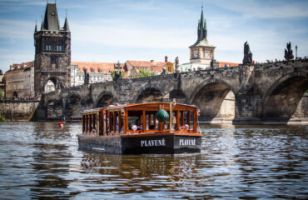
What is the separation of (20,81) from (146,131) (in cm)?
14867

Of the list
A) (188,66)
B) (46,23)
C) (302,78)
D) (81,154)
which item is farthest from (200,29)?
(81,154)

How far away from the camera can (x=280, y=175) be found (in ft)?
62.9

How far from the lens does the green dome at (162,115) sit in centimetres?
2472

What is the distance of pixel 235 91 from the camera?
7006 cm

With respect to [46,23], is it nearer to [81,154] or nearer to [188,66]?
[188,66]

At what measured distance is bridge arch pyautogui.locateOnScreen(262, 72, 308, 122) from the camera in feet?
214

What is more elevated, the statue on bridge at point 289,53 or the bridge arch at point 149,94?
the statue on bridge at point 289,53

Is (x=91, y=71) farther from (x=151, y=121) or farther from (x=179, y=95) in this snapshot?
(x=151, y=121)

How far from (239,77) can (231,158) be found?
147 ft

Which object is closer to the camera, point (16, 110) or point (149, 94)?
point (149, 94)

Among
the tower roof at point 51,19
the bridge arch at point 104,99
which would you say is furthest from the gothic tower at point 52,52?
the bridge arch at point 104,99

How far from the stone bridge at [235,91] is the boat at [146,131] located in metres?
36.7

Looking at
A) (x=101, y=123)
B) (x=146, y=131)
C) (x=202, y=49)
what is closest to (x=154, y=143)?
(x=146, y=131)

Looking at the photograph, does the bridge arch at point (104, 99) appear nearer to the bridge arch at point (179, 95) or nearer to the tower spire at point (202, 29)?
the bridge arch at point (179, 95)
